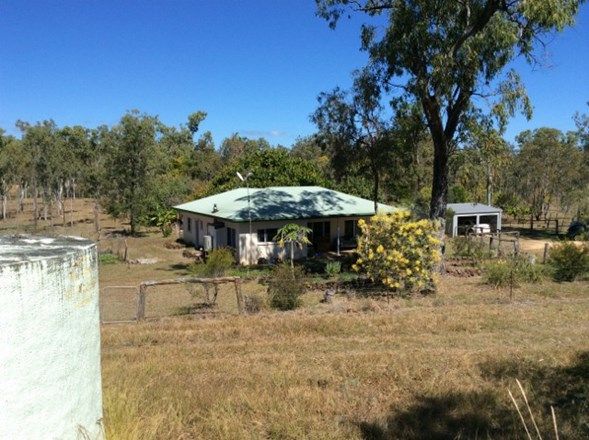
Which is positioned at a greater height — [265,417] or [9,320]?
[9,320]

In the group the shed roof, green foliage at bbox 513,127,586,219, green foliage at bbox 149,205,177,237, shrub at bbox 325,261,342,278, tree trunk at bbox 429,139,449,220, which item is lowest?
shrub at bbox 325,261,342,278

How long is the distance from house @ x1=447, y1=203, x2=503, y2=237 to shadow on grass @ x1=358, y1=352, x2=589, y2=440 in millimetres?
30298

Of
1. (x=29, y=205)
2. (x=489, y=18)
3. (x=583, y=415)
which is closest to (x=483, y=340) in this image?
(x=583, y=415)

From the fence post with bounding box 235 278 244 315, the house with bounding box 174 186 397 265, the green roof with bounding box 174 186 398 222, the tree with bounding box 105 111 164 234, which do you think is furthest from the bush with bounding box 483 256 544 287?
the tree with bounding box 105 111 164 234

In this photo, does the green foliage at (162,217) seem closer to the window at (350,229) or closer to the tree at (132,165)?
the tree at (132,165)

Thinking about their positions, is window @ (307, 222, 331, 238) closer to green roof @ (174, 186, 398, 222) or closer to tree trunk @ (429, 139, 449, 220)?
green roof @ (174, 186, 398, 222)

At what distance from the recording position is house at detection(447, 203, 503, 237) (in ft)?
123

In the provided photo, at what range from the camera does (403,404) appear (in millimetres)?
6645

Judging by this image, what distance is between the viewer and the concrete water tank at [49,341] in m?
3.24

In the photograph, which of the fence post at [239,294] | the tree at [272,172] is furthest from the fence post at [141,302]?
the tree at [272,172]

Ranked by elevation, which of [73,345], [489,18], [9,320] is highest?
[489,18]

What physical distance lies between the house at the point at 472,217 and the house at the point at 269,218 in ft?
30.8

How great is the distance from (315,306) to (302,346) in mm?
5355

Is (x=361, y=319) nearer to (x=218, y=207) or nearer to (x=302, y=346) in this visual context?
(x=302, y=346)
